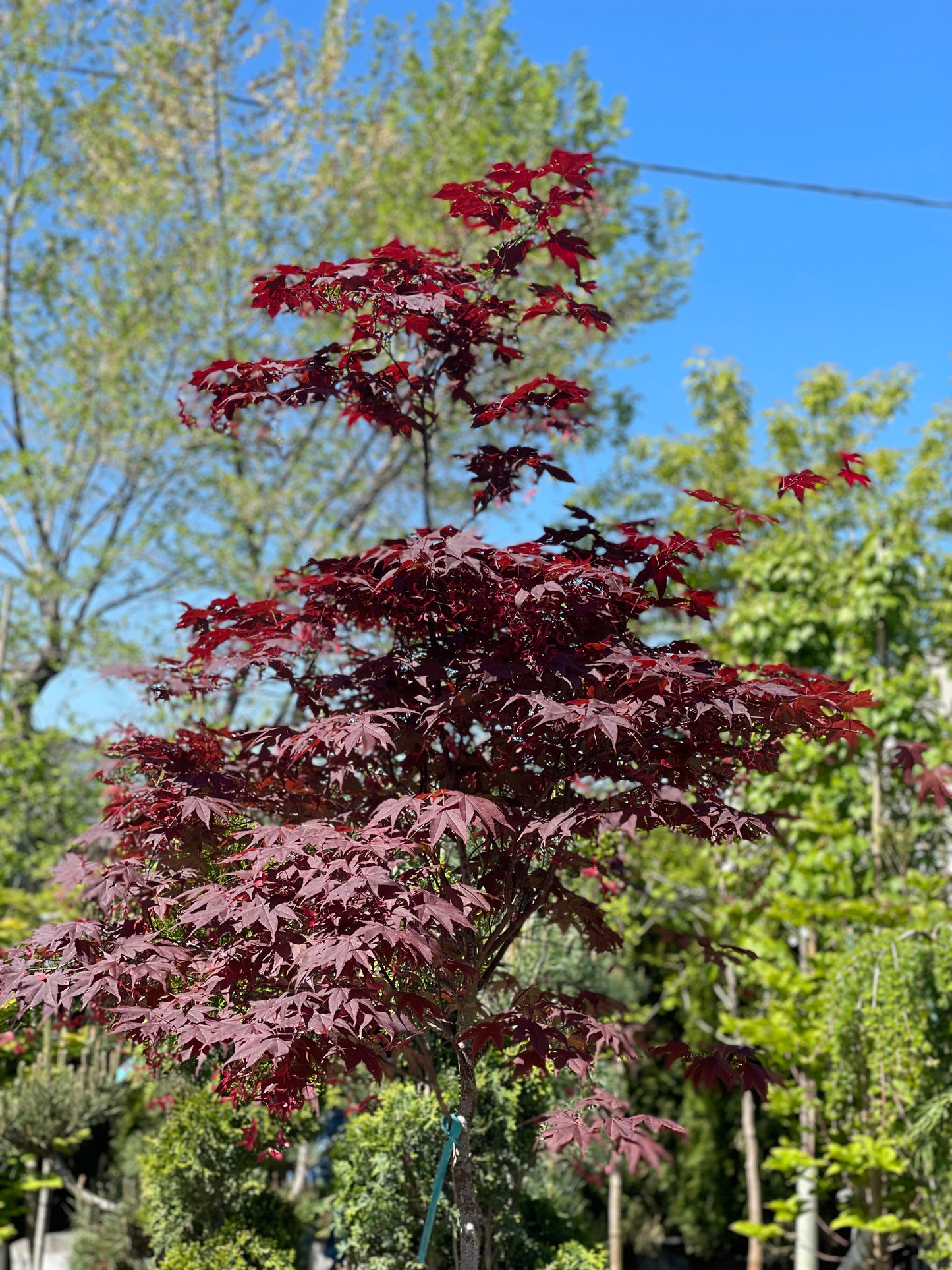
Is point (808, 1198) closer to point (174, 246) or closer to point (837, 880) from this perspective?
point (837, 880)

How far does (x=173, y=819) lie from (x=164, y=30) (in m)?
11.0

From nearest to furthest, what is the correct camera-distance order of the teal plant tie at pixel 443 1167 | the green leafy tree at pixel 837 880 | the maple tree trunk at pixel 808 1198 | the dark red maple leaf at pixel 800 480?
the dark red maple leaf at pixel 800 480, the teal plant tie at pixel 443 1167, the green leafy tree at pixel 837 880, the maple tree trunk at pixel 808 1198

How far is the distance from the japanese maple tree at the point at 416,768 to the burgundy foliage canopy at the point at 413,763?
0.04 feet

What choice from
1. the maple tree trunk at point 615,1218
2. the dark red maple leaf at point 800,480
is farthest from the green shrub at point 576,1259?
the dark red maple leaf at point 800,480

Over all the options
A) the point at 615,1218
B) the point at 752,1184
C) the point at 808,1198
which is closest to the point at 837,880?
the point at 808,1198

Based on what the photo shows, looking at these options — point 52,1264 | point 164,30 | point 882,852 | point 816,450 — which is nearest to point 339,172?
Answer: point 164,30

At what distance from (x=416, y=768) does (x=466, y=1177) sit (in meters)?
1.15

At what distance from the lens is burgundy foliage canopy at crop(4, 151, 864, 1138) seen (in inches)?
105

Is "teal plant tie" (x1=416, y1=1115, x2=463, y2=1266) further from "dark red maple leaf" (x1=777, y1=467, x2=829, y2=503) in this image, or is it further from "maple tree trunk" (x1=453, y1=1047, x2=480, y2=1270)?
"dark red maple leaf" (x1=777, y1=467, x2=829, y2=503)

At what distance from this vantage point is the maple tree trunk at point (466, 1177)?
10.3 feet

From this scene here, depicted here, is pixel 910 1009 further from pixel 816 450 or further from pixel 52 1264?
pixel 816 450

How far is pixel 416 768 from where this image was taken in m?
3.42

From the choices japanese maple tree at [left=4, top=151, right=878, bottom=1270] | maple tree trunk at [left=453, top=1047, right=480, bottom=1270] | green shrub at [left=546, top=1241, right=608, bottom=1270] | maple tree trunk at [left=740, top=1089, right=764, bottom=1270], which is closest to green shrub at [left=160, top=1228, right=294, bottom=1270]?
green shrub at [left=546, top=1241, right=608, bottom=1270]

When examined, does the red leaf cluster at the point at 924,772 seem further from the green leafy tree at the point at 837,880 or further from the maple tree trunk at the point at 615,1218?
the maple tree trunk at the point at 615,1218
